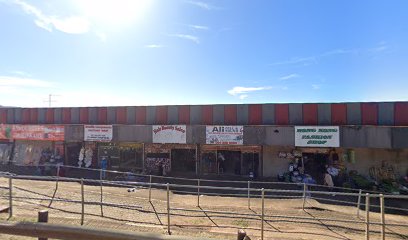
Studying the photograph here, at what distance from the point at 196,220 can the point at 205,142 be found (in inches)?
484

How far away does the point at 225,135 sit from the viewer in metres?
22.3

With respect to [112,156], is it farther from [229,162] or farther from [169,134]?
[229,162]

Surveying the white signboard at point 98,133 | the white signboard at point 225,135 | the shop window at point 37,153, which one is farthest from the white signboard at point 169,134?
the shop window at point 37,153

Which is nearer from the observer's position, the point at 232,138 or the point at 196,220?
the point at 196,220

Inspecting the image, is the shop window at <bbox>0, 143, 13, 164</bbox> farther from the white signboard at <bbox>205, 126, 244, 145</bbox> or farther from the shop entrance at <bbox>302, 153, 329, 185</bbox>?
the shop entrance at <bbox>302, 153, 329, 185</bbox>

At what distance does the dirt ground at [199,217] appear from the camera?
28.2ft

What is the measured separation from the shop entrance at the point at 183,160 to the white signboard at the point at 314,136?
7.37 m

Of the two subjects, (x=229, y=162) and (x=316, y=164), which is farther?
(x=229, y=162)

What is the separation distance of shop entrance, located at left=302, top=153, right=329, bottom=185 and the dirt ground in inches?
292

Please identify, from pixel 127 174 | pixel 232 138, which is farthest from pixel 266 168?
pixel 127 174

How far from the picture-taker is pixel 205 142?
885 inches

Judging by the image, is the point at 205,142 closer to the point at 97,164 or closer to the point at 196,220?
the point at 97,164

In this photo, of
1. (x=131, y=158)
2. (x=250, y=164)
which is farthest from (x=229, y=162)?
(x=131, y=158)

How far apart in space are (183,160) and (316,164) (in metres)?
9.02
